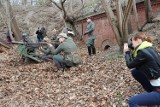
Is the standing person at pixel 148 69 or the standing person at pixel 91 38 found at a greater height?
the standing person at pixel 91 38

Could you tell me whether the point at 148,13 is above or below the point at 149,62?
above

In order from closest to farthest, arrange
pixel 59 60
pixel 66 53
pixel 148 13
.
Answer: pixel 66 53, pixel 59 60, pixel 148 13

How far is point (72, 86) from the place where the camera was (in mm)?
8320

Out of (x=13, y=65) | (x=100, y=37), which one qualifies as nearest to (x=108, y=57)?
(x=13, y=65)

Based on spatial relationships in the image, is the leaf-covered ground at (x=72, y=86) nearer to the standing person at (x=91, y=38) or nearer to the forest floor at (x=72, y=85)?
the forest floor at (x=72, y=85)

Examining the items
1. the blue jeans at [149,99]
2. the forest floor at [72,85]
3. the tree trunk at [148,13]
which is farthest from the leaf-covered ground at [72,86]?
the tree trunk at [148,13]

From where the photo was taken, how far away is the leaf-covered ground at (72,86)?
23.4ft

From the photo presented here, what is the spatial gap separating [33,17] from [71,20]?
9.60 m

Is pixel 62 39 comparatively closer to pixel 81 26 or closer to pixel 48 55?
pixel 48 55

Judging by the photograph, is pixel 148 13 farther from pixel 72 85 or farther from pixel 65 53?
pixel 72 85

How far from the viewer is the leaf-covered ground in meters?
7.13

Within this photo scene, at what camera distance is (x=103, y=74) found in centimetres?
905

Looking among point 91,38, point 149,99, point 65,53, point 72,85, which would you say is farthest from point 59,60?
point 149,99

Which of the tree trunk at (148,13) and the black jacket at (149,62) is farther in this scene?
the tree trunk at (148,13)
